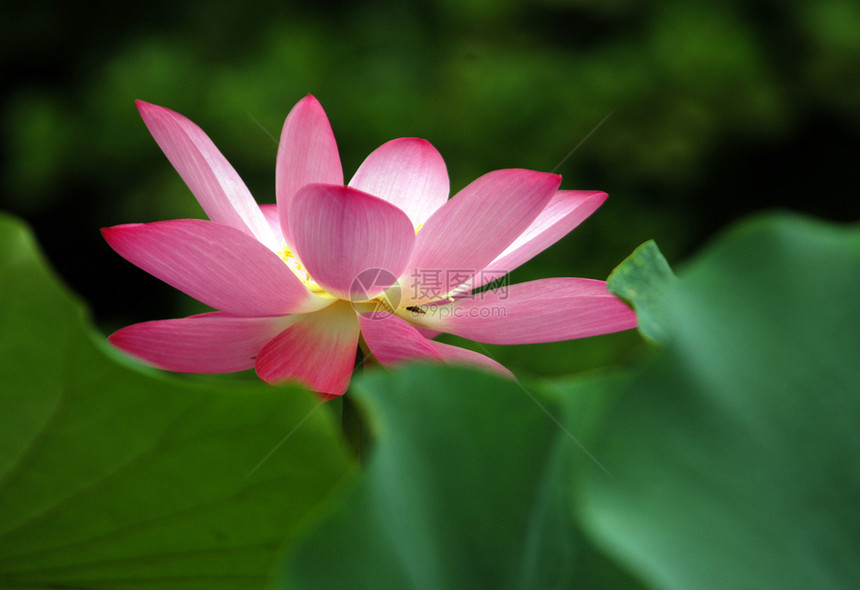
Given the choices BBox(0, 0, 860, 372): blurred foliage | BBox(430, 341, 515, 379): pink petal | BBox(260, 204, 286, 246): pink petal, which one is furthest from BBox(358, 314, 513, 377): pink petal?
BBox(0, 0, 860, 372): blurred foliage

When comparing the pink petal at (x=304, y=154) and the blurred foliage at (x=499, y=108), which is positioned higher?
the pink petal at (x=304, y=154)

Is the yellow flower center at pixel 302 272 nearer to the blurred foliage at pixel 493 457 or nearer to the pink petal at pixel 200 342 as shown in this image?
the pink petal at pixel 200 342

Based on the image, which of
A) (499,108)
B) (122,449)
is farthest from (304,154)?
(499,108)

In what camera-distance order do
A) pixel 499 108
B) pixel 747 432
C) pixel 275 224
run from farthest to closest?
pixel 499 108, pixel 275 224, pixel 747 432

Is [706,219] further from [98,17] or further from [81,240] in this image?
[98,17]

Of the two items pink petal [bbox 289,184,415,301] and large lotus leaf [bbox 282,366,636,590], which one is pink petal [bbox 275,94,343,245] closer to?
pink petal [bbox 289,184,415,301]

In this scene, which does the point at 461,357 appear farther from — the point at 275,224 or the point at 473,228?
the point at 275,224

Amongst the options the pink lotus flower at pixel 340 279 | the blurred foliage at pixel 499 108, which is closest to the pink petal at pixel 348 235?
the pink lotus flower at pixel 340 279
